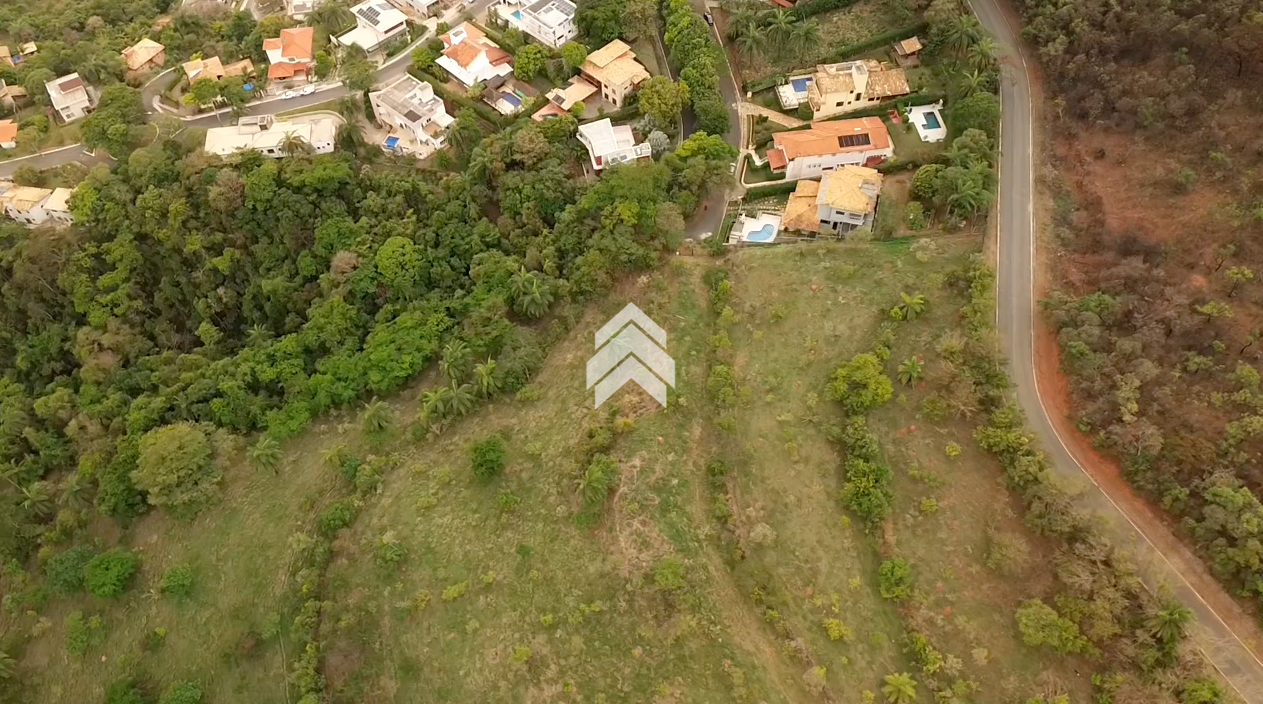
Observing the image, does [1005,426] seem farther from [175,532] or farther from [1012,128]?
[175,532]

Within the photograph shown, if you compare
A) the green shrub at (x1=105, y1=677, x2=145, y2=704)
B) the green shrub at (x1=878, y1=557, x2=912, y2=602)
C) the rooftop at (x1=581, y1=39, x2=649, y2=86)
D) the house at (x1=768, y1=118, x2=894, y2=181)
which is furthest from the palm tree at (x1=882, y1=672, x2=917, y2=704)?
the rooftop at (x1=581, y1=39, x2=649, y2=86)

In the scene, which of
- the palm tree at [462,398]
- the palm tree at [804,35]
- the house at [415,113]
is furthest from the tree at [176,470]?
the palm tree at [804,35]

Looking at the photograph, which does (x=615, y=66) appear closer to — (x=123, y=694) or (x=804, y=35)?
(x=804, y=35)

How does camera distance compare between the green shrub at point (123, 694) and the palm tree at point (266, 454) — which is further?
the palm tree at point (266, 454)

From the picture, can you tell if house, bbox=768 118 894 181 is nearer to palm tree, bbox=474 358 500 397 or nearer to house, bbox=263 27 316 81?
palm tree, bbox=474 358 500 397

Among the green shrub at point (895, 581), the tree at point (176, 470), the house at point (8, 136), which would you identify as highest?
the green shrub at point (895, 581)

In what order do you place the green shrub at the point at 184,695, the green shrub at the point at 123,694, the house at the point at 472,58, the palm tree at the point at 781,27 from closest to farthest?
1. the green shrub at the point at 184,695
2. the green shrub at the point at 123,694
3. the palm tree at the point at 781,27
4. the house at the point at 472,58

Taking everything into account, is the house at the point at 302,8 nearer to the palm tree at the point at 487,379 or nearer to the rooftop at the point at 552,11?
the rooftop at the point at 552,11
